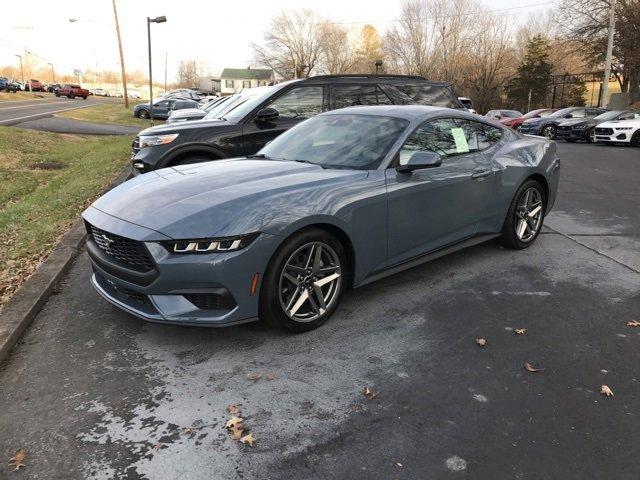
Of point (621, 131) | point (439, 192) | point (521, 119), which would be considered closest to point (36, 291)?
point (439, 192)

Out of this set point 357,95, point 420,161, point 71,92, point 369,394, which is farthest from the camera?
point 71,92

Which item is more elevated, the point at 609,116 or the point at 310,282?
the point at 609,116

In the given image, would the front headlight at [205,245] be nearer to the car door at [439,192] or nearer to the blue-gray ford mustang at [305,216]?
the blue-gray ford mustang at [305,216]

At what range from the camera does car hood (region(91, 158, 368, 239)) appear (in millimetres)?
3355

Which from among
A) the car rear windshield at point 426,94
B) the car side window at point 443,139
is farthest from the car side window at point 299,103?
the car side window at point 443,139

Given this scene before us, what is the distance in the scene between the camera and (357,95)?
774 cm

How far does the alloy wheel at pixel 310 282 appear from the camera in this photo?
3637 mm

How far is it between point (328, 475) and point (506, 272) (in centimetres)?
324

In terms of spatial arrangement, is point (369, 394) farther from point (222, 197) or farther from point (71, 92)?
point (71, 92)

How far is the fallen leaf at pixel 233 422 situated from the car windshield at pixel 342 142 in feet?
7.17

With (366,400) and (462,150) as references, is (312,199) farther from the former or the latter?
(462,150)

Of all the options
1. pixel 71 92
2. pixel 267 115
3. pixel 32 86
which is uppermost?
pixel 32 86

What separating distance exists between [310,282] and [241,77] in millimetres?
116841

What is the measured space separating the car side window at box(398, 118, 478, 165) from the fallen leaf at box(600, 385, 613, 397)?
211cm
